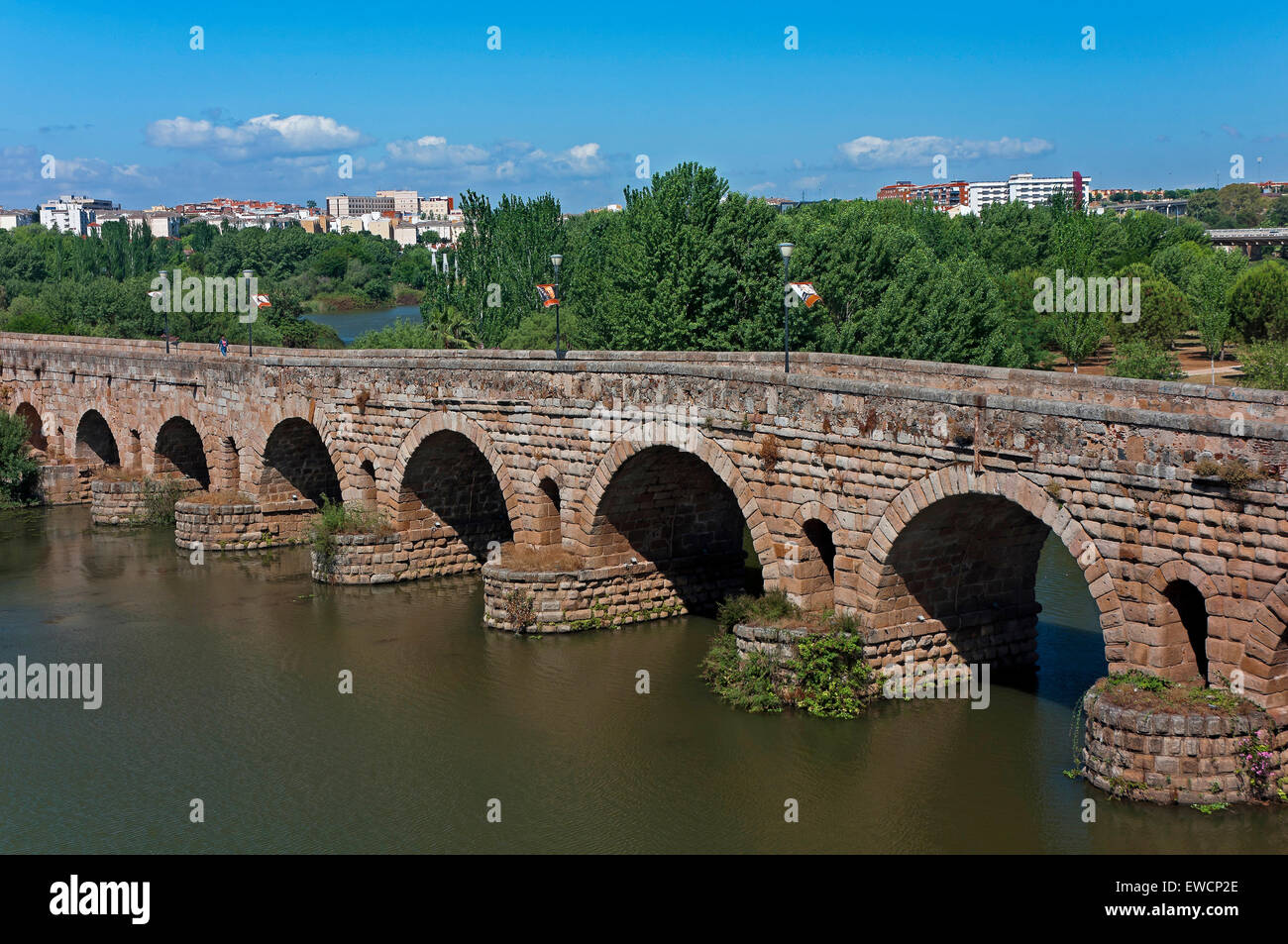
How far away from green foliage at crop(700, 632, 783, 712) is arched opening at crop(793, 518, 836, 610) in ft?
3.59

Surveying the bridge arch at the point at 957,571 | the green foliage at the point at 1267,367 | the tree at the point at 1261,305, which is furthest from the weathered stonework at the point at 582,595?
the tree at the point at 1261,305

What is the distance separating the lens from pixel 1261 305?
4469 cm

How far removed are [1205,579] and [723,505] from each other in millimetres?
10869

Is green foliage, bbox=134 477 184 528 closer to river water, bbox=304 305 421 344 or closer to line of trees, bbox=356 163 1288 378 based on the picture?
line of trees, bbox=356 163 1288 378

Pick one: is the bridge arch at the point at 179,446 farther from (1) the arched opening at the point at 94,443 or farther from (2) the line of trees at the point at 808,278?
(2) the line of trees at the point at 808,278

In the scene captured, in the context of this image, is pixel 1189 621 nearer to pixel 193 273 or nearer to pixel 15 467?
pixel 15 467

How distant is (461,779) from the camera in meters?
16.9

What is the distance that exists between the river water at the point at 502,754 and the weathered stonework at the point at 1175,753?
10.7 inches

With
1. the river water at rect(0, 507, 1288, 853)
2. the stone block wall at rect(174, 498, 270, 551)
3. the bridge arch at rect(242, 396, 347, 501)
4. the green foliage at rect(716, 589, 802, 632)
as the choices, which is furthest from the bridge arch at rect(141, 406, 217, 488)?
the green foliage at rect(716, 589, 802, 632)

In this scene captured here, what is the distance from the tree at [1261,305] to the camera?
44.1m

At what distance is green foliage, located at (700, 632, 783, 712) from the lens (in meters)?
18.5

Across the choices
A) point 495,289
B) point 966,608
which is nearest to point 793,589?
point 966,608

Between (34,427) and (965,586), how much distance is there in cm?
3210

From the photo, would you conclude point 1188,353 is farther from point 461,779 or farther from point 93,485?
point 461,779
